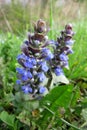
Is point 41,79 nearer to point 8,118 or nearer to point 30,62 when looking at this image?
point 30,62

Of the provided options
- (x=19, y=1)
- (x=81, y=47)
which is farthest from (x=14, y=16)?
(x=81, y=47)

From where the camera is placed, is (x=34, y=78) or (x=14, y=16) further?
(x=14, y=16)

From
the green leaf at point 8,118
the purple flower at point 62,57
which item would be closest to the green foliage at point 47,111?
the green leaf at point 8,118

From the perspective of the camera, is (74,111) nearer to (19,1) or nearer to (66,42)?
(66,42)

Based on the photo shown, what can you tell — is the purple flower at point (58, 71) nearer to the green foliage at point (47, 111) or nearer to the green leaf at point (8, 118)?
the green foliage at point (47, 111)

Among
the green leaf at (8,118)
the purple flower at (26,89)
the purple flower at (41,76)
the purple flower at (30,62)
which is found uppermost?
the purple flower at (30,62)

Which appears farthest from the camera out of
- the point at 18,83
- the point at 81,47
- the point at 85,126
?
Result: the point at 81,47

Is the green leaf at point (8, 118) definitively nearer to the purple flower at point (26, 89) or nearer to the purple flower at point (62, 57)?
the purple flower at point (26, 89)

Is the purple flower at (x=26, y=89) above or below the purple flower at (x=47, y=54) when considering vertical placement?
below
